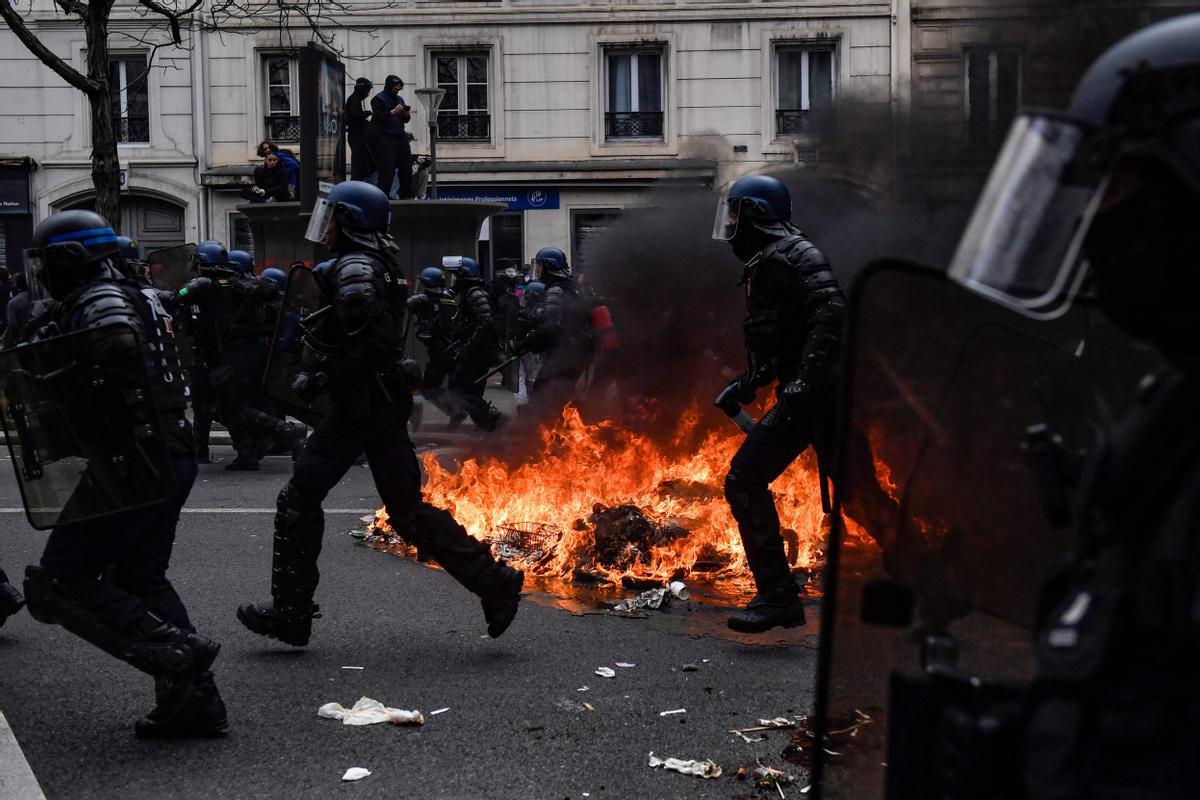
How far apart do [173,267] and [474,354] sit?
276 cm

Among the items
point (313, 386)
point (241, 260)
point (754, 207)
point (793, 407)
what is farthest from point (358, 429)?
point (241, 260)

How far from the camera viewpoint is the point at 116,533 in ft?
13.4

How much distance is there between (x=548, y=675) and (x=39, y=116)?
21.8m

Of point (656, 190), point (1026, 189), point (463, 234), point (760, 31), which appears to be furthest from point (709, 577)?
point (760, 31)

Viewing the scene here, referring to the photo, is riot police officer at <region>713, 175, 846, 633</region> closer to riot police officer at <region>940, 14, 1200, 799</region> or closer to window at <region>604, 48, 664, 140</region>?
riot police officer at <region>940, 14, 1200, 799</region>

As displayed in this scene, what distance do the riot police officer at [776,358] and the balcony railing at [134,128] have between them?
68.0 ft

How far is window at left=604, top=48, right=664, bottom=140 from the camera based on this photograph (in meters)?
23.6

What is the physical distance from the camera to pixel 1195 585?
4.55 ft

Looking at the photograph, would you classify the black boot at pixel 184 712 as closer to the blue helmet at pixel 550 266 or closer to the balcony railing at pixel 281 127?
the blue helmet at pixel 550 266

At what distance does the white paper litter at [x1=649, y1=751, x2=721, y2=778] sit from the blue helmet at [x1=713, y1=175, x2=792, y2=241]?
240 centimetres

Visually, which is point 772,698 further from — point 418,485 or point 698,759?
point 418,485

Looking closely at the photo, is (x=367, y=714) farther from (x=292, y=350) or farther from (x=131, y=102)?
(x=131, y=102)

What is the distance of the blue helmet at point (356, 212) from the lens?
203 inches

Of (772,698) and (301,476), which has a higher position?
(301,476)
